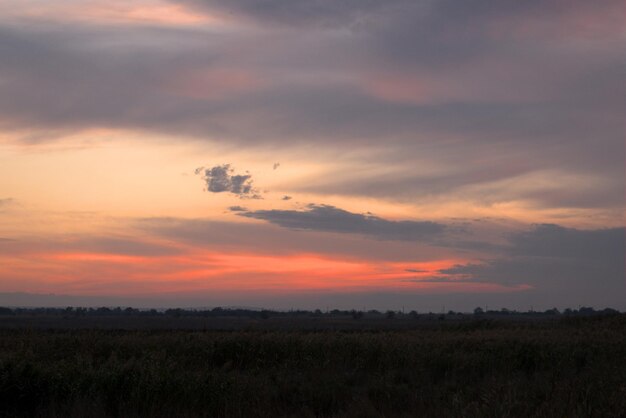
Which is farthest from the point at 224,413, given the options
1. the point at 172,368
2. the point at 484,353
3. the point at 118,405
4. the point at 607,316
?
the point at 607,316

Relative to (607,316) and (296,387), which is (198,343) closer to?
(296,387)

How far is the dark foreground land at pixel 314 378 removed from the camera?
11672 millimetres

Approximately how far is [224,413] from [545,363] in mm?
14203

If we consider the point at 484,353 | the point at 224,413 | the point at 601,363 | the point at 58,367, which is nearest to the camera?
the point at 224,413

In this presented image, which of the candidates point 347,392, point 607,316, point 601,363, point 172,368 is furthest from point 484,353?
point 607,316

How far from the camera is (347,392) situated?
50.3ft

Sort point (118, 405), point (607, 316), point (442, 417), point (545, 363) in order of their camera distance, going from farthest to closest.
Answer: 1. point (607, 316)
2. point (545, 363)
3. point (118, 405)
4. point (442, 417)

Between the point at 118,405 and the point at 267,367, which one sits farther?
the point at 267,367

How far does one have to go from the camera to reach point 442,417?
10.2 m

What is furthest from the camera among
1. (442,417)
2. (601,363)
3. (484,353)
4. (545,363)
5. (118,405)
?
(484,353)

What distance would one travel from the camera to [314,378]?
17.8 m

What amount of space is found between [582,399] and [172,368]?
9124 mm

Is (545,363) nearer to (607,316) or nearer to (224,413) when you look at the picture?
(224,413)

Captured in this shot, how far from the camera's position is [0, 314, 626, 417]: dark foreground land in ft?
38.3
